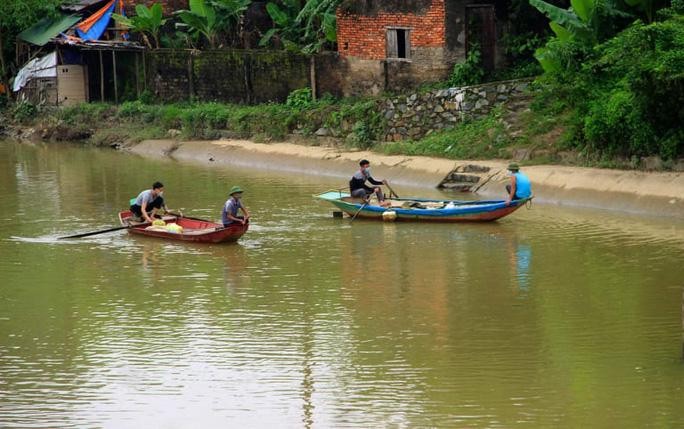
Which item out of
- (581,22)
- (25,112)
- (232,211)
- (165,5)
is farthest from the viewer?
(25,112)

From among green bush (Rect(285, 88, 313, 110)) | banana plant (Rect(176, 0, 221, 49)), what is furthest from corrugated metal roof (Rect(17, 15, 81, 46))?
green bush (Rect(285, 88, 313, 110))

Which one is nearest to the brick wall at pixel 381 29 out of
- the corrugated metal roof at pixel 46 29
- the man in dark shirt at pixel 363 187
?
the man in dark shirt at pixel 363 187

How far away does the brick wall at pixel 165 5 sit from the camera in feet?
142

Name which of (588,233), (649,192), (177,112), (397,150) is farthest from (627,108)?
(177,112)

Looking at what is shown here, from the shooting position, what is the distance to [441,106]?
3247 cm

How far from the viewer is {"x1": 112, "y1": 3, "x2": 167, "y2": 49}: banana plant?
4106 centimetres

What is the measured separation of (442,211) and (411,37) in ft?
36.1

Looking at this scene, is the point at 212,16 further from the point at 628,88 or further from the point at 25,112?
the point at 628,88

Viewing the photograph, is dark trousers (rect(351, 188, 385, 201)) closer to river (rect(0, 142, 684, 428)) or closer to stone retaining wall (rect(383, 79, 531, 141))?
river (rect(0, 142, 684, 428))

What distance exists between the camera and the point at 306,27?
3847 cm

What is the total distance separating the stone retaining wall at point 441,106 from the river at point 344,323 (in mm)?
5322

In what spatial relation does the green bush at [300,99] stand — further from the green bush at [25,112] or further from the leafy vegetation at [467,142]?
the green bush at [25,112]

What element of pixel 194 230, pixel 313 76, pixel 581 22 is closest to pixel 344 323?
pixel 194 230

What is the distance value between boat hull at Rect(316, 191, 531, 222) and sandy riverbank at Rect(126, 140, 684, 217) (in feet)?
8.67
